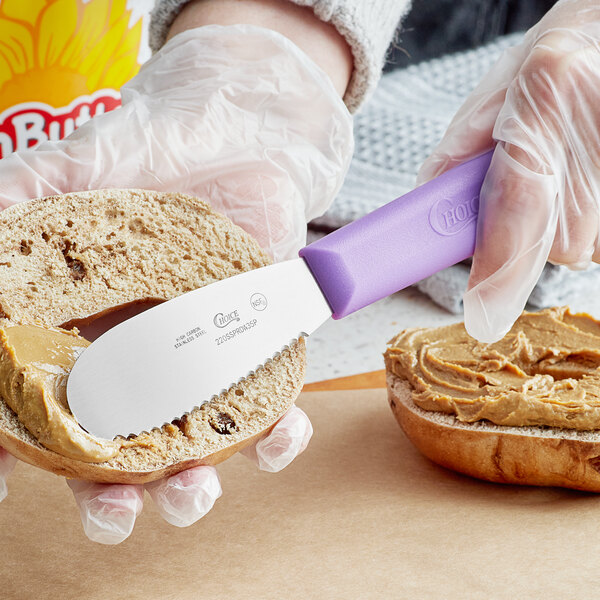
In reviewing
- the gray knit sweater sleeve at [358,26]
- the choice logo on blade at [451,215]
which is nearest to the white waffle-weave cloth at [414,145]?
the gray knit sweater sleeve at [358,26]

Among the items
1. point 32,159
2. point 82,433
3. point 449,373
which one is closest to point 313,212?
point 449,373

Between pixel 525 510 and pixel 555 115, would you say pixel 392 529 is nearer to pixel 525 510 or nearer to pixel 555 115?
pixel 525 510

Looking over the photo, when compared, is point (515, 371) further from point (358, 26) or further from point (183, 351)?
point (358, 26)

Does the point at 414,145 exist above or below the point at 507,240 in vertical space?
below

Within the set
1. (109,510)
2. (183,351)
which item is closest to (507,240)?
(183,351)

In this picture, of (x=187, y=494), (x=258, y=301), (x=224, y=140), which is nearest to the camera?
(x=187, y=494)

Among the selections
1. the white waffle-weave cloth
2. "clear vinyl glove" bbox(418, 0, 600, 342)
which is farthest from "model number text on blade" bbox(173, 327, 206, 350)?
the white waffle-weave cloth

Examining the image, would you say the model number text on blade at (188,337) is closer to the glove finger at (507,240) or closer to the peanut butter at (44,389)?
the peanut butter at (44,389)
